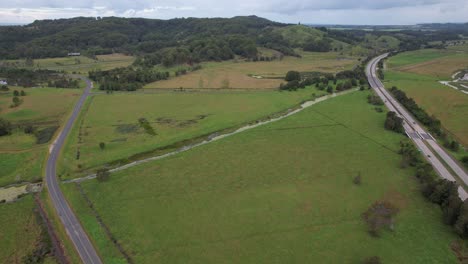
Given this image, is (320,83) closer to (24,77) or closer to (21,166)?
(21,166)

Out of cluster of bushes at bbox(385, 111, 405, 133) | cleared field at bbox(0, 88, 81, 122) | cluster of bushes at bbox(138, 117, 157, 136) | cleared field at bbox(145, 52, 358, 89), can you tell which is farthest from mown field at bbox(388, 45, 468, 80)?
cleared field at bbox(0, 88, 81, 122)

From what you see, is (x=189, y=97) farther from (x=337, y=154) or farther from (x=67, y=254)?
(x=67, y=254)

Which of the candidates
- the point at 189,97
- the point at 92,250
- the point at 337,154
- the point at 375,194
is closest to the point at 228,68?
the point at 189,97

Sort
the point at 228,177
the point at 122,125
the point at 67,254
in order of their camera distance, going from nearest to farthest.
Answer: the point at 67,254
the point at 228,177
the point at 122,125

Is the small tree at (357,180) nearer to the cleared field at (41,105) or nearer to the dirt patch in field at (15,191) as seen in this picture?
the dirt patch in field at (15,191)

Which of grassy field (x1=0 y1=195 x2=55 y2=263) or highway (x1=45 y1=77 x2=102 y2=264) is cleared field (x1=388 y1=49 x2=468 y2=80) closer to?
highway (x1=45 y1=77 x2=102 y2=264)
